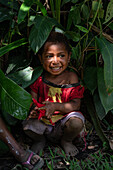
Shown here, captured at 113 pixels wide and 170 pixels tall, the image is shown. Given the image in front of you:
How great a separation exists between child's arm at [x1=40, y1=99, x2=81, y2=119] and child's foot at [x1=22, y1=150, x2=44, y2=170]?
1.25 feet

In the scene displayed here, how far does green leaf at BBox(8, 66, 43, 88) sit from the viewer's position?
6.68 ft

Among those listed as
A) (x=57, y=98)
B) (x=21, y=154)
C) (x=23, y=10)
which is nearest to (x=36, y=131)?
(x=21, y=154)

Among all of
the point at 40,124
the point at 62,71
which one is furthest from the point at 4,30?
the point at 40,124

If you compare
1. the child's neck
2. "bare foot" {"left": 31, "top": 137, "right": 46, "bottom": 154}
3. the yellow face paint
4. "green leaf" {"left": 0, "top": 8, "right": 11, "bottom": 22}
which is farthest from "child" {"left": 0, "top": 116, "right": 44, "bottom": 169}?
"green leaf" {"left": 0, "top": 8, "right": 11, "bottom": 22}

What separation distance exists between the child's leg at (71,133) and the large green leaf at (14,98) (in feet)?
1.36

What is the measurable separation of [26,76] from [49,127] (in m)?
0.53

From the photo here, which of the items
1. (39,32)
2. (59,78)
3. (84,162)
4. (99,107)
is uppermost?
(39,32)

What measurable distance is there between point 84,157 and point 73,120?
1.21ft

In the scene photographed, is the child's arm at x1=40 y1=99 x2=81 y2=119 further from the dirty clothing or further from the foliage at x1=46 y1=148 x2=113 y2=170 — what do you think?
the foliage at x1=46 y1=148 x2=113 y2=170

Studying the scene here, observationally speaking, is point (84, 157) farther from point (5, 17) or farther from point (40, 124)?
point (5, 17)

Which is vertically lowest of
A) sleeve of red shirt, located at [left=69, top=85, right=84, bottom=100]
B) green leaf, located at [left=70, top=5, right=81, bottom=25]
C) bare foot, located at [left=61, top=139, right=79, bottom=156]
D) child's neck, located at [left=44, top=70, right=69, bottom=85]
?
bare foot, located at [left=61, top=139, right=79, bottom=156]

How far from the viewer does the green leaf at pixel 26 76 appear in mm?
2037

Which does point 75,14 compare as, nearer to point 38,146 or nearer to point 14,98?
point 14,98

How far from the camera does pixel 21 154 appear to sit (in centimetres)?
185
